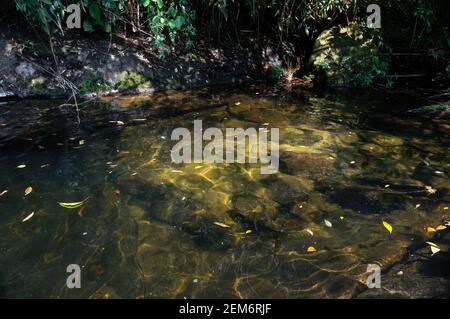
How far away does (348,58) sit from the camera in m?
8.16

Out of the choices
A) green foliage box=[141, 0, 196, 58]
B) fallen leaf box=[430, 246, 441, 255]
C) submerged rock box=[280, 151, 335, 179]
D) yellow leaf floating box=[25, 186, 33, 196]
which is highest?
green foliage box=[141, 0, 196, 58]

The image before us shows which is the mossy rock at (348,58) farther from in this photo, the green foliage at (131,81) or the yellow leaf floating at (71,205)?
the yellow leaf floating at (71,205)

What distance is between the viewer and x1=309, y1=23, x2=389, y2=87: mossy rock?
8.02 meters

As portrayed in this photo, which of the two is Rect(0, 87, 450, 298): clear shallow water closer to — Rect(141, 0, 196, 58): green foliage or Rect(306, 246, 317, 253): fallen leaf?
Rect(306, 246, 317, 253): fallen leaf

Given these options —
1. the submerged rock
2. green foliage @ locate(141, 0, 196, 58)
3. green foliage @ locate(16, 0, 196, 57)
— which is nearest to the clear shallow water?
the submerged rock

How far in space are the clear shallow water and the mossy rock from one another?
7.61ft

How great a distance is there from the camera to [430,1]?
24.5ft

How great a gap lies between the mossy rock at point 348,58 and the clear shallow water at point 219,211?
91.4 inches

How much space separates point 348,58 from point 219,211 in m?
5.72

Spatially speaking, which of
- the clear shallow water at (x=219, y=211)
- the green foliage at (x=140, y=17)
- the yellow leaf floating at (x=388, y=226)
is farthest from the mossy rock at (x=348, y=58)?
the yellow leaf floating at (x=388, y=226)

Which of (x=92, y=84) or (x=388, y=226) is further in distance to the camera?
(x=92, y=84)

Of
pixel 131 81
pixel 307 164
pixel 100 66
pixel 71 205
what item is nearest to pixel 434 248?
pixel 307 164

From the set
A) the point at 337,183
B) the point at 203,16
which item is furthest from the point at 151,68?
the point at 337,183

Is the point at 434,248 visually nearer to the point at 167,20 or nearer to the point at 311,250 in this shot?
the point at 311,250
